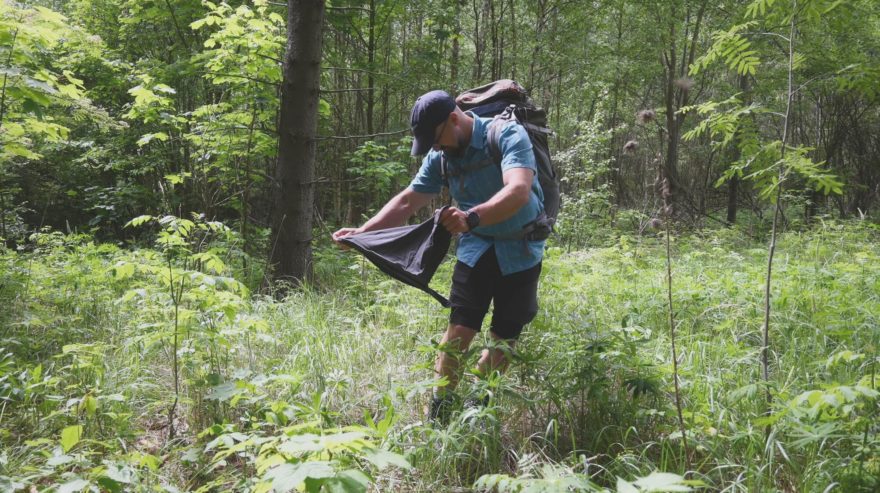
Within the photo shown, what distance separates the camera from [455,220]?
2.44 metres

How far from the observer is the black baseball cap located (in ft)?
8.84

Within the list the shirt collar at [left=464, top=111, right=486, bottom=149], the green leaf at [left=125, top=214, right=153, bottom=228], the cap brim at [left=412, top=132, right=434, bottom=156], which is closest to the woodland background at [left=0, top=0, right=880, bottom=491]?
the green leaf at [left=125, top=214, right=153, bottom=228]

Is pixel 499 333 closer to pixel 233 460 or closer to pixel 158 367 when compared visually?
pixel 233 460

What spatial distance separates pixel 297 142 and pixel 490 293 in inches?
131

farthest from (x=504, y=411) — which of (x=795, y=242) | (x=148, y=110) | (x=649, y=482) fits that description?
(x=795, y=242)

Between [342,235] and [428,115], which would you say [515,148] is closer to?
Result: [428,115]

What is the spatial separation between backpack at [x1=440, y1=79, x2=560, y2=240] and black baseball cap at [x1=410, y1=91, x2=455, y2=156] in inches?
11.3

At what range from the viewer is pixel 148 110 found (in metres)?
5.56

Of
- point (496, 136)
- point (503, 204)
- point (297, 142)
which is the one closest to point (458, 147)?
point (496, 136)

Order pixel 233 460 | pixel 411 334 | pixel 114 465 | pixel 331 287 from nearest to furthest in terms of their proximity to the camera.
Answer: pixel 114 465
pixel 233 460
pixel 411 334
pixel 331 287

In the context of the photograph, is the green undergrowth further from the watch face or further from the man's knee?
the watch face

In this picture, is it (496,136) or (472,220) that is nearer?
(472,220)

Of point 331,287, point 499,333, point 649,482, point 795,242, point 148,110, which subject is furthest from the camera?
point 795,242

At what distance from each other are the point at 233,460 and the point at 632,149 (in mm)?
2480
